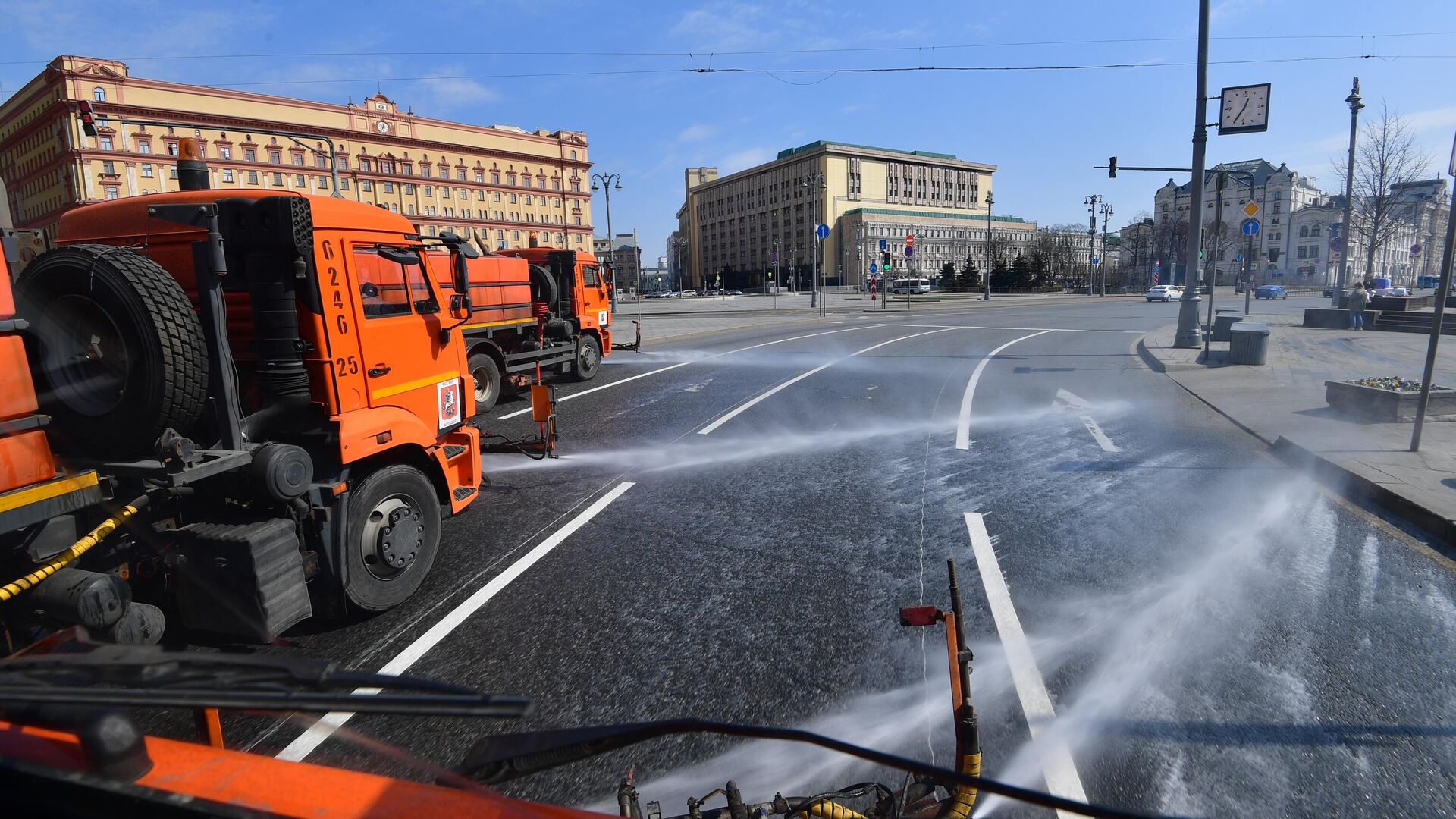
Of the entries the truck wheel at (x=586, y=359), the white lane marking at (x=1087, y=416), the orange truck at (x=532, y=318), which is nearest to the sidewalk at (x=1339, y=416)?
the white lane marking at (x=1087, y=416)

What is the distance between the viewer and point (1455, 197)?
6.55 meters

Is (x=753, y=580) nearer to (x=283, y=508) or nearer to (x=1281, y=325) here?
(x=283, y=508)

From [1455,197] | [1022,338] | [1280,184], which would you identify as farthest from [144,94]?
[1280,184]

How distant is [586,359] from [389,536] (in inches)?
462

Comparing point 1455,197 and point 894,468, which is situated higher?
point 1455,197

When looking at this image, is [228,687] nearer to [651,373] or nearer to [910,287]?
[651,373]

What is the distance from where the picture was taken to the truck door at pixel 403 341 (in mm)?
4859

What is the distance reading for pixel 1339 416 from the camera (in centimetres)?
973

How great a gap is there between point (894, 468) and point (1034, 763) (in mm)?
5103

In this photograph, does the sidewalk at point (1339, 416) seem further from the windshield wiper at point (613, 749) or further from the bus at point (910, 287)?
the bus at point (910, 287)

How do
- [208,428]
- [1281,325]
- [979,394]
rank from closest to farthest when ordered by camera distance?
[208,428] → [979,394] → [1281,325]

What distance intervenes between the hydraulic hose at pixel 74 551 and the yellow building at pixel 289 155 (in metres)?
13.8

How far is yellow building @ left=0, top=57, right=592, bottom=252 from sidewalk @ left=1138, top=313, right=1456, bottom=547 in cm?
1848

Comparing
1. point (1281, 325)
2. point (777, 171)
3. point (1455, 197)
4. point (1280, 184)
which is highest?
point (777, 171)
